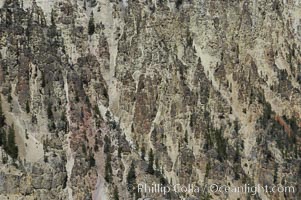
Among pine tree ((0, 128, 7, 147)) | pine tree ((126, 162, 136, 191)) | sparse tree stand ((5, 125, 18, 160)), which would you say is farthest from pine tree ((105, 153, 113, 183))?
pine tree ((0, 128, 7, 147))

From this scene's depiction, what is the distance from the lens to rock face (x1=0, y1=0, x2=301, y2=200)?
7062 cm

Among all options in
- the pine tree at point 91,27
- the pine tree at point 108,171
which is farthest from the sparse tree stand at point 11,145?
the pine tree at point 91,27

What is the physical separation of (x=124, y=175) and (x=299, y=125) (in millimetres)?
26788

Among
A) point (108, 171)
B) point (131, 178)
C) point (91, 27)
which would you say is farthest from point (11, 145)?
point (91, 27)

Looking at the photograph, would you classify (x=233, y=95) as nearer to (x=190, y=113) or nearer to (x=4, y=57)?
(x=190, y=113)

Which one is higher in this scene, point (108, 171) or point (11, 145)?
point (11, 145)

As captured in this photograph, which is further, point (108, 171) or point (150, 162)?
point (150, 162)

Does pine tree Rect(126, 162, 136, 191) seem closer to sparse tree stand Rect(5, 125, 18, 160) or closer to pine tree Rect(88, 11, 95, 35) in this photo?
sparse tree stand Rect(5, 125, 18, 160)

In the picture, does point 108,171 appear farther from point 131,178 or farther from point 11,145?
point 11,145

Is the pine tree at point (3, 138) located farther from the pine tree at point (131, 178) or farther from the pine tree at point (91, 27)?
the pine tree at point (91, 27)

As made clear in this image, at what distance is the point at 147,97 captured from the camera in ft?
270

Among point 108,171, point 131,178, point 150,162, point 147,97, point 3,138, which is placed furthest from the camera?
point 147,97

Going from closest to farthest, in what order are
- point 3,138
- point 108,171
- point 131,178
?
point 3,138 → point 108,171 → point 131,178

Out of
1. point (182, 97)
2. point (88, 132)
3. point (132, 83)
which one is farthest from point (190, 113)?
point (88, 132)
